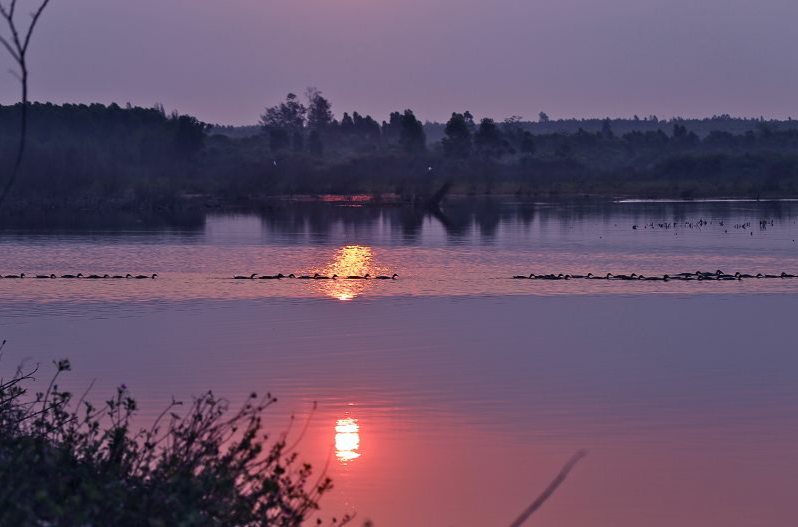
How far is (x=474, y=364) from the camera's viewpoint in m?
20.0

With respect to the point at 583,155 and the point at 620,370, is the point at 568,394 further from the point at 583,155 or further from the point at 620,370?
the point at 583,155

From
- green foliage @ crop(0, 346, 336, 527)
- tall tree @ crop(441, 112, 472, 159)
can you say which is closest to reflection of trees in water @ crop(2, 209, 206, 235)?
green foliage @ crop(0, 346, 336, 527)

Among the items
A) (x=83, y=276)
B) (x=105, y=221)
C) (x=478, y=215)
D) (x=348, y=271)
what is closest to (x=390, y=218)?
(x=478, y=215)

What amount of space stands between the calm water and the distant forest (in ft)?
155

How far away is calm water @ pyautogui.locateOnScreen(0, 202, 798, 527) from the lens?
12594 millimetres

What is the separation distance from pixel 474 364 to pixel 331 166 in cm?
11166

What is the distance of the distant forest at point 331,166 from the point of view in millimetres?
92500

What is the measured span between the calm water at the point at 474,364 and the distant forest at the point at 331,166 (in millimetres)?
47341

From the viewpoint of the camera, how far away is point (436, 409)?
16.2 metres

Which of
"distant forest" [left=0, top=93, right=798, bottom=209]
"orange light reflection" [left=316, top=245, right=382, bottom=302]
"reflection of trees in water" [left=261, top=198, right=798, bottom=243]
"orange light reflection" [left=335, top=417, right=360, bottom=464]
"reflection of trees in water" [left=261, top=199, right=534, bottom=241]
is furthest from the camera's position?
"distant forest" [left=0, top=93, right=798, bottom=209]

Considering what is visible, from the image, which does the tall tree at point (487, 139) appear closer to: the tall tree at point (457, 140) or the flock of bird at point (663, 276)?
the tall tree at point (457, 140)

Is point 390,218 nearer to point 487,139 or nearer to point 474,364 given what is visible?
point 474,364

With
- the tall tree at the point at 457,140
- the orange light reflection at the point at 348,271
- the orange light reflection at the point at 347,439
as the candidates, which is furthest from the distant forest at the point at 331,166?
the orange light reflection at the point at 347,439

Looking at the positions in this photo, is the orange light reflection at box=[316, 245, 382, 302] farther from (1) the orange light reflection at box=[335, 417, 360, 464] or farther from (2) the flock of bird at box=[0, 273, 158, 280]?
(1) the orange light reflection at box=[335, 417, 360, 464]
